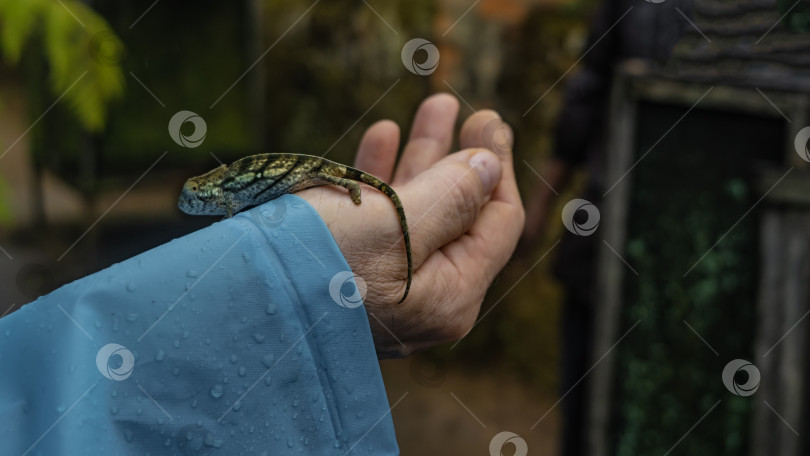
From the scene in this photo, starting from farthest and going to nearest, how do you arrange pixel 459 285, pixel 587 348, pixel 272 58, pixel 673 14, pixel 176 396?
pixel 272 58 < pixel 587 348 < pixel 673 14 < pixel 459 285 < pixel 176 396

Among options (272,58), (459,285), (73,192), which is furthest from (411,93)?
(459,285)

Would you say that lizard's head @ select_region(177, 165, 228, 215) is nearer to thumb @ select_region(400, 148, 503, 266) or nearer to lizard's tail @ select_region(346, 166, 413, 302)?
lizard's tail @ select_region(346, 166, 413, 302)

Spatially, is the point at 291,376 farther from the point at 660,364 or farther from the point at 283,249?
the point at 660,364

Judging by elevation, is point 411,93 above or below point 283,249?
above

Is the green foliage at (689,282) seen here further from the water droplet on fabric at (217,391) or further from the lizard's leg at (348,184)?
the water droplet on fabric at (217,391)

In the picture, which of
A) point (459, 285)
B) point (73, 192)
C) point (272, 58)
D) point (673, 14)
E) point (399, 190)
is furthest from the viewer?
point (272, 58)

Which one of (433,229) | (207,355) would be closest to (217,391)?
(207,355)

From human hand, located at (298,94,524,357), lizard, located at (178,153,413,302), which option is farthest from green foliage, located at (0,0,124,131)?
lizard, located at (178,153,413,302)

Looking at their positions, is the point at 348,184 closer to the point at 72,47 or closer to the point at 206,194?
the point at 206,194
